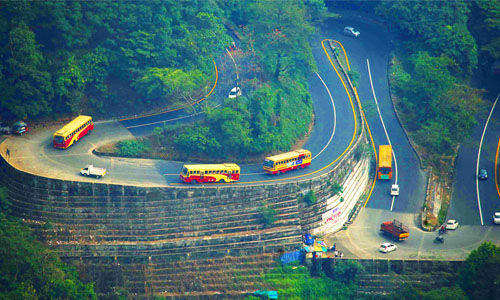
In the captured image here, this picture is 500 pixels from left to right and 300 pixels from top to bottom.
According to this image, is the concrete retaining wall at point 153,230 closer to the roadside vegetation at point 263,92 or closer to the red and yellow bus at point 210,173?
the red and yellow bus at point 210,173

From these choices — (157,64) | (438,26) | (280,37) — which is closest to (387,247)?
(280,37)

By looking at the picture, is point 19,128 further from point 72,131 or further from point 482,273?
point 482,273

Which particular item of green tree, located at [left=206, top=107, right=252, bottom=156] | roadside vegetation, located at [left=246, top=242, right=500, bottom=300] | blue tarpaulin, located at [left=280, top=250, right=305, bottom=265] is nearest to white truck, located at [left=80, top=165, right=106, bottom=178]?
green tree, located at [left=206, top=107, right=252, bottom=156]

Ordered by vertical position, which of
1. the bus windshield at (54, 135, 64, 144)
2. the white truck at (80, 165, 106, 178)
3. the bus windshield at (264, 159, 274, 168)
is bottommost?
the bus windshield at (264, 159, 274, 168)

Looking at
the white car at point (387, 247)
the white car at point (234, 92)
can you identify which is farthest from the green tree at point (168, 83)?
the white car at point (387, 247)

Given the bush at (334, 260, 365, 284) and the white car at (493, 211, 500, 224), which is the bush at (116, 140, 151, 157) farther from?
the white car at (493, 211, 500, 224)

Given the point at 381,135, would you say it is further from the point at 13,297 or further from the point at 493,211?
the point at 13,297
